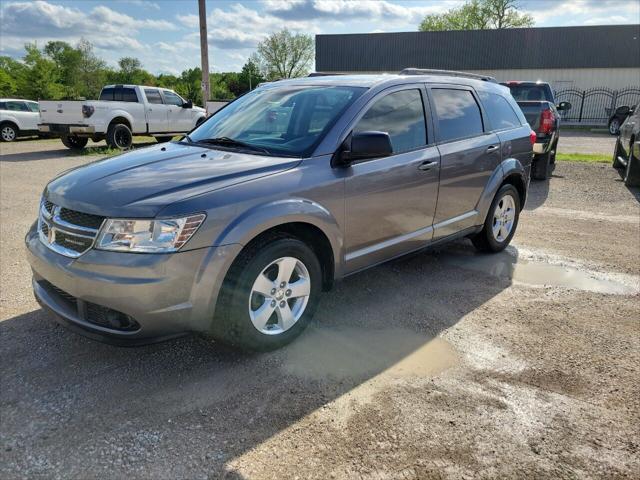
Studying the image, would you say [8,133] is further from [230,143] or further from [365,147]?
[365,147]

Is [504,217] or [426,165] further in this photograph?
[504,217]

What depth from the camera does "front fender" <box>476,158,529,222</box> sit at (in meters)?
5.00

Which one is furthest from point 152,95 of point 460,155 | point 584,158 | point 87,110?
point 460,155

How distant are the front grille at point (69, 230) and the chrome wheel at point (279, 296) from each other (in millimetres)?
970

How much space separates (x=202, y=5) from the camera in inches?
762

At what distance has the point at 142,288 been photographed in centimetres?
265

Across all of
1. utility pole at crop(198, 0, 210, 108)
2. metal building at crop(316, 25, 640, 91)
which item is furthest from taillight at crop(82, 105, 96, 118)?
metal building at crop(316, 25, 640, 91)

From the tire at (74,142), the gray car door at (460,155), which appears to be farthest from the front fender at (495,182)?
the tire at (74,142)

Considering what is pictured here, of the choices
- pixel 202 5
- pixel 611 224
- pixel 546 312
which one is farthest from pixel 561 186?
pixel 202 5

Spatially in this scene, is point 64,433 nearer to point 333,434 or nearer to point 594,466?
point 333,434

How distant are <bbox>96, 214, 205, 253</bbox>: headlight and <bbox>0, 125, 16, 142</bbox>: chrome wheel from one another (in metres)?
19.8

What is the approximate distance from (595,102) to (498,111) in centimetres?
3367

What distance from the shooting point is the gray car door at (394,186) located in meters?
3.66

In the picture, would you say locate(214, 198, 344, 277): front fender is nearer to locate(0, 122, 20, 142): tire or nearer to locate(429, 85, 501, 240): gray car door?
locate(429, 85, 501, 240): gray car door
